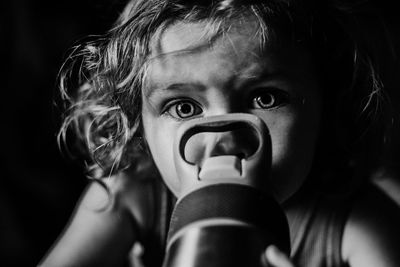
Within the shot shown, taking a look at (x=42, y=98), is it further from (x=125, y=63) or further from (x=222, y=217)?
(x=222, y=217)

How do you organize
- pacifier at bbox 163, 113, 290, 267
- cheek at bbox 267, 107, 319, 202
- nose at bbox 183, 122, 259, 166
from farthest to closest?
1. cheek at bbox 267, 107, 319, 202
2. nose at bbox 183, 122, 259, 166
3. pacifier at bbox 163, 113, 290, 267

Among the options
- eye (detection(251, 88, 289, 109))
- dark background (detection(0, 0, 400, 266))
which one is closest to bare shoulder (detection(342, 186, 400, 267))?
dark background (detection(0, 0, 400, 266))

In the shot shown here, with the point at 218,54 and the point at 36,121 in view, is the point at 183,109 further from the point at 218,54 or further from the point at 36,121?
the point at 36,121

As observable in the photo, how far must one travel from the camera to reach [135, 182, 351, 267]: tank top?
851mm

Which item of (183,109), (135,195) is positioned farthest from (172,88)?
(135,195)

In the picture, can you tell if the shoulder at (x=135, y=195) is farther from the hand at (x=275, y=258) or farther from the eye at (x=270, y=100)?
the hand at (x=275, y=258)


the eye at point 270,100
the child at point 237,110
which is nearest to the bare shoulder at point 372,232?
the child at point 237,110

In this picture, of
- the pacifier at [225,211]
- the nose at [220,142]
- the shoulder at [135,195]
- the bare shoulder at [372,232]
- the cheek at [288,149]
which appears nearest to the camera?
the pacifier at [225,211]

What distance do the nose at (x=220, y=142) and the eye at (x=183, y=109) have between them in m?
0.08

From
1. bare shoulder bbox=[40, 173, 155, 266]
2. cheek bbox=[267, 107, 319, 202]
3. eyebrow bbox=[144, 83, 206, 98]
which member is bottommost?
bare shoulder bbox=[40, 173, 155, 266]

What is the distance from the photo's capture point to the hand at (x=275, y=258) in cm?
47

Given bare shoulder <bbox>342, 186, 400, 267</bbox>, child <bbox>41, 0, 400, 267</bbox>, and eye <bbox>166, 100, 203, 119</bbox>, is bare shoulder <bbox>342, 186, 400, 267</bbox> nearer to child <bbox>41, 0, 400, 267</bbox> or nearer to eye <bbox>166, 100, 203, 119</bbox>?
child <bbox>41, 0, 400, 267</bbox>

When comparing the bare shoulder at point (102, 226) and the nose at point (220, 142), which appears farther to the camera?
the bare shoulder at point (102, 226)

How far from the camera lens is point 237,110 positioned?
0.66 m
